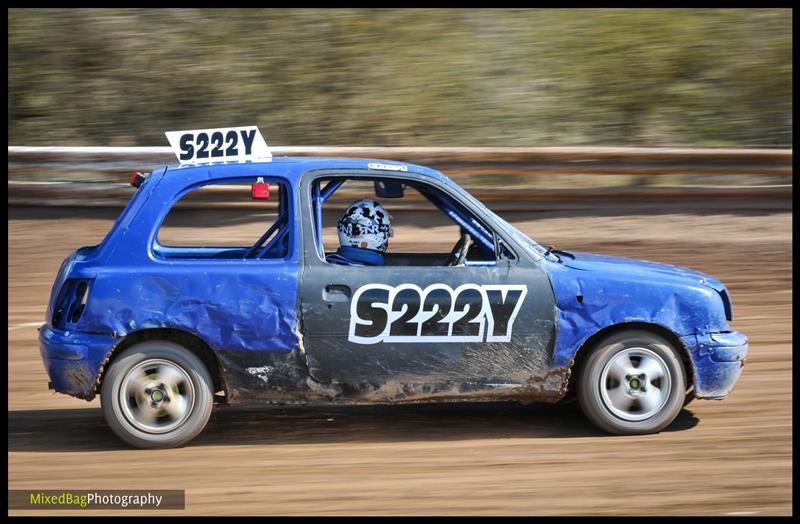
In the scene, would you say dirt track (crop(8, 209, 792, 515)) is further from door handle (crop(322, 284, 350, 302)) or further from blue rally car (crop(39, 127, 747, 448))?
door handle (crop(322, 284, 350, 302))

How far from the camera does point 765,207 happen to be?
1348cm

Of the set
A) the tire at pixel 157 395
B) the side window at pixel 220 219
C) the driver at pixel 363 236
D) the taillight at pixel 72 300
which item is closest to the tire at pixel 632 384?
the driver at pixel 363 236

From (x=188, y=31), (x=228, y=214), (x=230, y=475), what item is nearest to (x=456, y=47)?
(x=188, y=31)

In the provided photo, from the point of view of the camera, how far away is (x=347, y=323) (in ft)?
21.7

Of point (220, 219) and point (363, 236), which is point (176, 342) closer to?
point (363, 236)

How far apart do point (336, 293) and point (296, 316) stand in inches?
10.5

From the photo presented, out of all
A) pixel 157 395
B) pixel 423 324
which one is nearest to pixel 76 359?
pixel 157 395

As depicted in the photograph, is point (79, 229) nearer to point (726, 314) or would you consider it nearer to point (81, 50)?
point (81, 50)

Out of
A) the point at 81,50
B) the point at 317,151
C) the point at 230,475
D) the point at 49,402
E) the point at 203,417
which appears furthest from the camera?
the point at 81,50

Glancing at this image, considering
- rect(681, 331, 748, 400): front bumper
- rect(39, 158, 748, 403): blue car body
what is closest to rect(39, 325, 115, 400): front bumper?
rect(39, 158, 748, 403): blue car body

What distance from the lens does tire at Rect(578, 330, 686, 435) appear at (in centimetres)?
682

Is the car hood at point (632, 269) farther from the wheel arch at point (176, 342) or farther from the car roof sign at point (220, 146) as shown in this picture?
the wheel arch at point (176, 342)

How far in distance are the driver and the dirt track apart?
1.11 metres

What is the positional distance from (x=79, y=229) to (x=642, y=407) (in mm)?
8338
